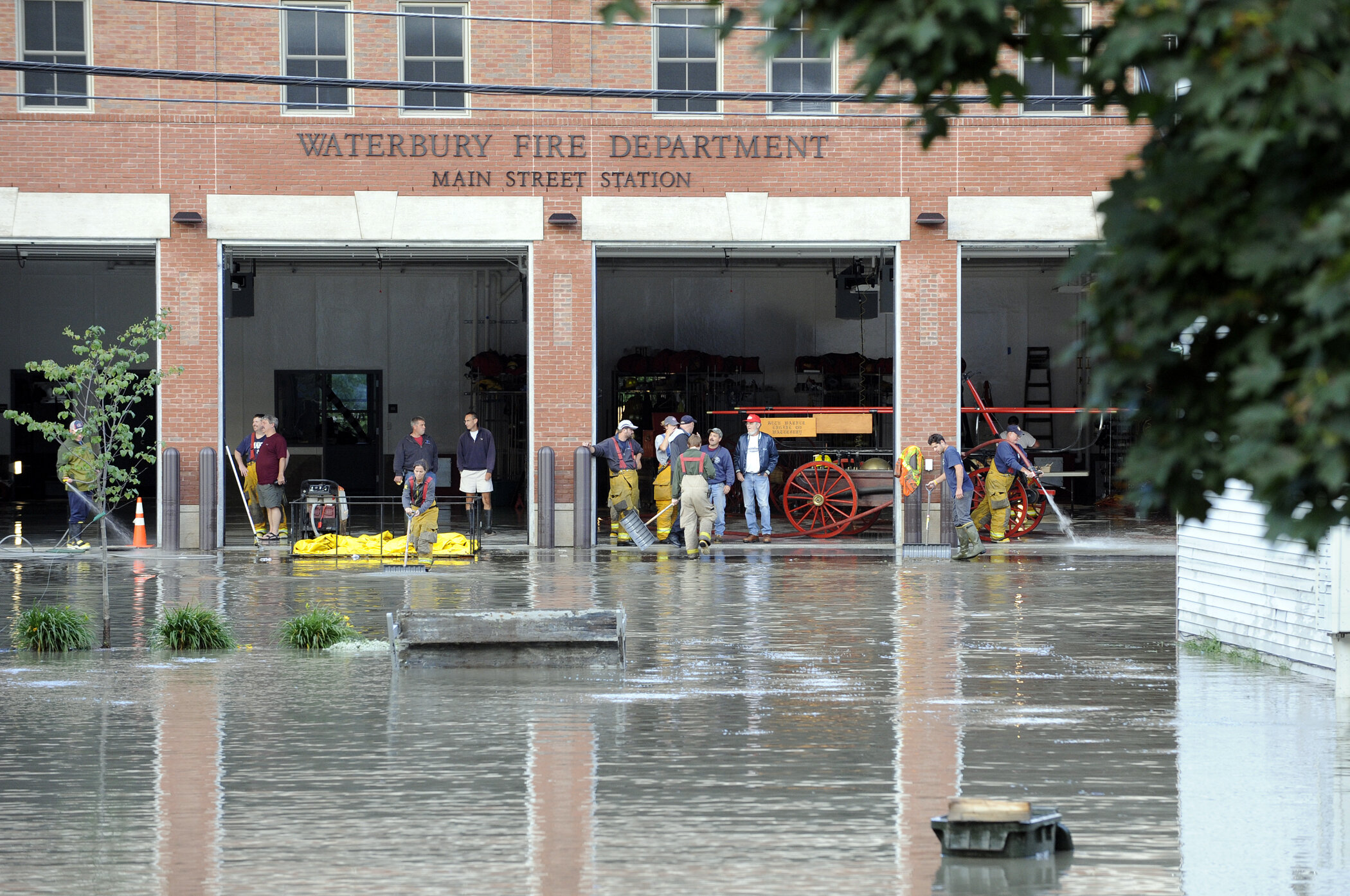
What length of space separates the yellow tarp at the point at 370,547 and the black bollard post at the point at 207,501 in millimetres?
2898

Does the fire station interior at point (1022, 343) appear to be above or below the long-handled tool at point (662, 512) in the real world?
above

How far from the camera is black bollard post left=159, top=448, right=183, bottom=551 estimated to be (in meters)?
23.6

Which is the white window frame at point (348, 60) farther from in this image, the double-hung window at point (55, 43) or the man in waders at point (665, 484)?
the man in waders at point (665, 484)

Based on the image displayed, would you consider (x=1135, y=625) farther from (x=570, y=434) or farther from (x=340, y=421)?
(x=340, y=421)

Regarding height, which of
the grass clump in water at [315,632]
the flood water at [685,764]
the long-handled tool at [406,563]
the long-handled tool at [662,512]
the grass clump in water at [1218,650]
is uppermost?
the long-handled tool at [662,512]

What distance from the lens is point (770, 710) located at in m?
9.96

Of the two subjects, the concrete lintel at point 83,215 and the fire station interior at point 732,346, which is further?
the fire station interior at point 732,346

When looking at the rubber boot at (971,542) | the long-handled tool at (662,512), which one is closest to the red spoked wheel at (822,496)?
the long-handled tool at (662,512)

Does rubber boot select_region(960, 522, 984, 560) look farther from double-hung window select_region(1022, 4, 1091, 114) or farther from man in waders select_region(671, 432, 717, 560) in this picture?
double-hung window select_region(1022, 4, 1091, 114)

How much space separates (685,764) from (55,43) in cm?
1981

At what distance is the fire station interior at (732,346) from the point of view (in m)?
34.3

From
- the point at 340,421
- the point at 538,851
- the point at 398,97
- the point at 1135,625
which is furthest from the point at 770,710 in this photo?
the point at 340,421

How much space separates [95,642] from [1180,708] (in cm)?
844

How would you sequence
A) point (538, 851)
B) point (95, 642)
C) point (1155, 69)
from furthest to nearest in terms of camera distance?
point (95, 642) < point (538, 851) < point (1155, 69)
